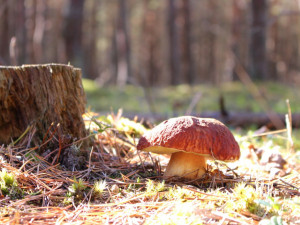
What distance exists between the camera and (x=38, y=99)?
8.01 feet

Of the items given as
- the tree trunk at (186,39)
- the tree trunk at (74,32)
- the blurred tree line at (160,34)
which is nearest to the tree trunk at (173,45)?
the blurred tree line at (160,34)

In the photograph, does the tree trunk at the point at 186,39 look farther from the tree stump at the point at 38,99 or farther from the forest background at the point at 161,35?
the tree stump at the point at 38,99

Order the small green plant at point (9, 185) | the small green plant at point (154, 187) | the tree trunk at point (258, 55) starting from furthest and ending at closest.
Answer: the tree trunk at point (258, 55) → the small green plant at point (154, 187) → the small green plant at point (9, 185)

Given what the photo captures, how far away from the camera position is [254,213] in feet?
5.28

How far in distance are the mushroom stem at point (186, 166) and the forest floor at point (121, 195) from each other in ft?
0.17

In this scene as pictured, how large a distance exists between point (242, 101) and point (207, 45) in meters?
27.2

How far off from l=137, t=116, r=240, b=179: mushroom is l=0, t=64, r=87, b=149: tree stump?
2.55ft

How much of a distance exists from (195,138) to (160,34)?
3180cm

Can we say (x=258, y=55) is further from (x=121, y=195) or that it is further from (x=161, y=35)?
(x=161, y=35)

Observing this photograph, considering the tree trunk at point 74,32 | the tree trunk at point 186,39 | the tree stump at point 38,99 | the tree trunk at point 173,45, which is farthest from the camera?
the tree trunk at point 173,45

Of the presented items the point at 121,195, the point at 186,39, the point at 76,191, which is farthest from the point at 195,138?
the point at 186,39

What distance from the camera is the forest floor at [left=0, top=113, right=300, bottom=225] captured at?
1.54 metres

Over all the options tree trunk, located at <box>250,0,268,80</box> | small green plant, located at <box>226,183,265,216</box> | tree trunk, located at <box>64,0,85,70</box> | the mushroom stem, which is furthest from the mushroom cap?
tree trunk, located at <box>250,0,268,80</box>

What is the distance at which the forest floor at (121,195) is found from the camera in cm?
154
